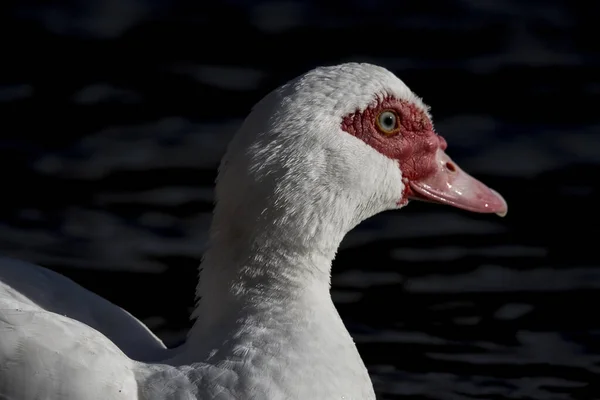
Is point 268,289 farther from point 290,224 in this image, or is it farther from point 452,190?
point 452,190

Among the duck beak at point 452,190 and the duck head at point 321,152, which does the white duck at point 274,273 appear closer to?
the duck head at point 321,152

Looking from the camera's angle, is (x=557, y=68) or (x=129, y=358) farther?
(x=557, y=68)

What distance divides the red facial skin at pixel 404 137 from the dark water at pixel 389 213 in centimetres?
138

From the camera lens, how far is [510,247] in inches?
249

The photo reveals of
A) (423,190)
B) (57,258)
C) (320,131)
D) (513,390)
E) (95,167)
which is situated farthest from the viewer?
(95,167)

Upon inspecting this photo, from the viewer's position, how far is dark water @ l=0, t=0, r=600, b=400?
588 centimetres

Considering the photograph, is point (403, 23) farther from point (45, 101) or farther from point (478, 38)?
point (45, 101)

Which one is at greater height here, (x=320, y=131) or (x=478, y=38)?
(x=478, y=38)

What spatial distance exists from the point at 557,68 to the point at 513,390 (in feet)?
7.47

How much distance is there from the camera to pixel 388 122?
14.0ft

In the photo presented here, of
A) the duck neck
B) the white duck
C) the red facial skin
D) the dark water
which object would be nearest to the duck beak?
the red facial skin

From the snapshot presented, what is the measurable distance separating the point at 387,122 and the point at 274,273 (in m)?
0.60

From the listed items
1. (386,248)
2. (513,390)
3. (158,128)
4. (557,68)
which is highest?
(557,68)

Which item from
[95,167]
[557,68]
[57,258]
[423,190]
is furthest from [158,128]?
[423,190]
